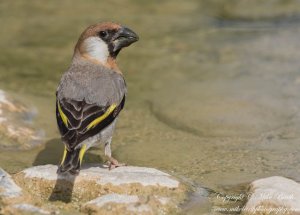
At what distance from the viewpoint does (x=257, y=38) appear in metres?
12.8

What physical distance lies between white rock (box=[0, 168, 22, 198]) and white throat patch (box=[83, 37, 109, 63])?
2.30 meters

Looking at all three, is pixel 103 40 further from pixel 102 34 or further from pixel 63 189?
pixel 63 189

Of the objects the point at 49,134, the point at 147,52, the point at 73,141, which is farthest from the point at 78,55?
the point at 147,52

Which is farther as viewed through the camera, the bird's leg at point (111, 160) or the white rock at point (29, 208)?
the bird's leg at point (111, 160)

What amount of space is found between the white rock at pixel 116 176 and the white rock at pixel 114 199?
346 mm

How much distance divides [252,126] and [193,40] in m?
3.67

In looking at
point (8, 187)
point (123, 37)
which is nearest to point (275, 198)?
point (8, 187)

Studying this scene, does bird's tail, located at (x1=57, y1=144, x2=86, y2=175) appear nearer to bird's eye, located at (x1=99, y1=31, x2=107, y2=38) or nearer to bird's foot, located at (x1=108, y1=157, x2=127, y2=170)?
bird's foot, located at (x1=108, y1=157, x2=127, y2=170)

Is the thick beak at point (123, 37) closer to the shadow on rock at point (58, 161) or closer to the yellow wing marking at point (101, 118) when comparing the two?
the yellow wing marking at point (101, 118)

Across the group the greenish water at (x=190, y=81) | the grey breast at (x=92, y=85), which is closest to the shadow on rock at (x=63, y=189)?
the grey breast at (x=92, y=85)

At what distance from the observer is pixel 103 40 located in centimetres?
877

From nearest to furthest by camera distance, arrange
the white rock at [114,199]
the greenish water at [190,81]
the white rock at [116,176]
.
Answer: the white rock at [114,199]
the white rock at [116,176]
the greenish water at [190,81]

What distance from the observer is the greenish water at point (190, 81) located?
8.69 metres

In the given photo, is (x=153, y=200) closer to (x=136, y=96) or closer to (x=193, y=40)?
(x=136, y=96)
